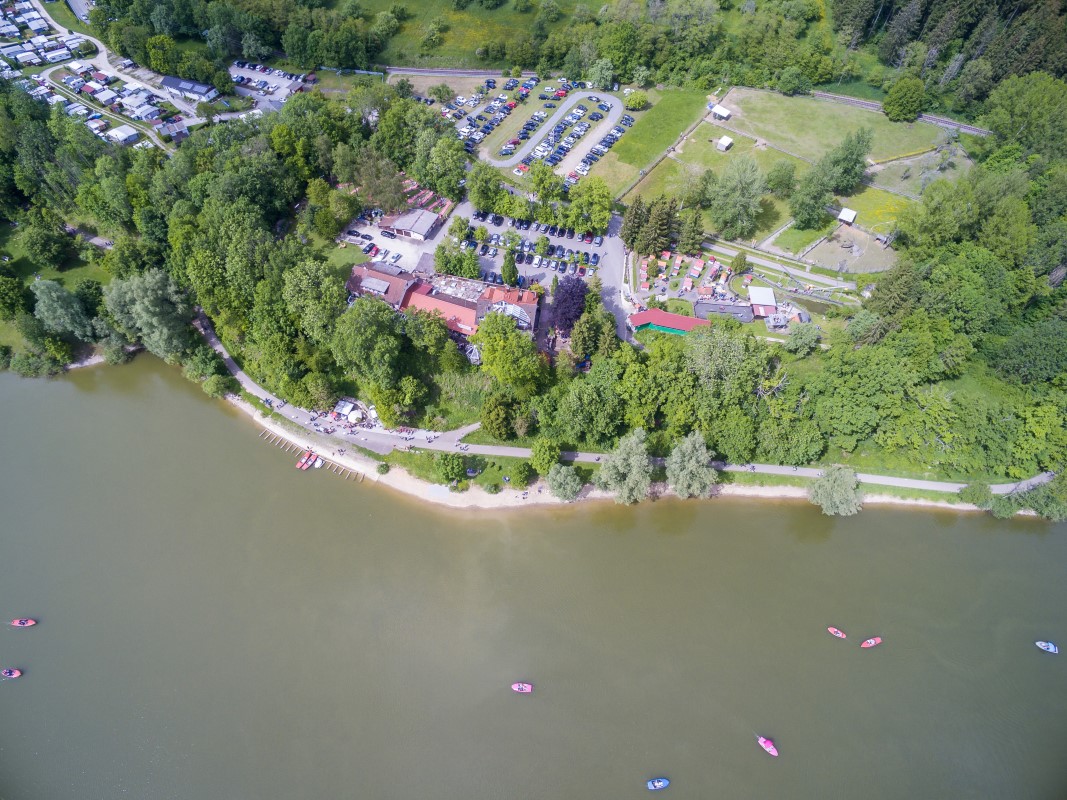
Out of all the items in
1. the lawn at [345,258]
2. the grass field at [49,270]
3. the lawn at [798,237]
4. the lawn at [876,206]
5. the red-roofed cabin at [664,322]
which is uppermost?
the lawn at [876,206]

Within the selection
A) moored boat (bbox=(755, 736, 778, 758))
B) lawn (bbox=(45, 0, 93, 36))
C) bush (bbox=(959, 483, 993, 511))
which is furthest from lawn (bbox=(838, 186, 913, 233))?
lawn (bbox=(45, 0, 93, 36))

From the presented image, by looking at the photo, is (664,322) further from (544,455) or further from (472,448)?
(472,448)

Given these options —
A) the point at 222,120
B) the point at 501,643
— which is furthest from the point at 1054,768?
the point at 222,120

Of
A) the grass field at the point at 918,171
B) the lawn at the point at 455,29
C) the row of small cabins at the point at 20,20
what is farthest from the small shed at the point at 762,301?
the row of small cabins at the point at 20,20

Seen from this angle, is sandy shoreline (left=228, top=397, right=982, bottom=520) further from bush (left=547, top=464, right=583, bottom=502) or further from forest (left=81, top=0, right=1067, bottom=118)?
forest (left=81, top=0, right=1067, bottom=118)

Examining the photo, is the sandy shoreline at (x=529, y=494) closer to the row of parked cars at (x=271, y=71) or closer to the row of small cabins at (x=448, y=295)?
Result: the row of small cabins at (x=448, y=295)

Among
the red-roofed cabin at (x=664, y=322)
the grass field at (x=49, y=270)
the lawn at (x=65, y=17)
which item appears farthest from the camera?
the lawn at (x=65, y=17)
